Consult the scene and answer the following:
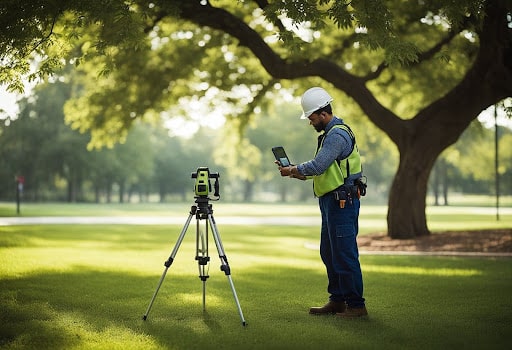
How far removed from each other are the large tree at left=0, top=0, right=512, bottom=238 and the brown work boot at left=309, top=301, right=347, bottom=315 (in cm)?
446

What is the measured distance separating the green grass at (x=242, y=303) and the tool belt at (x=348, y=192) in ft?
4.28

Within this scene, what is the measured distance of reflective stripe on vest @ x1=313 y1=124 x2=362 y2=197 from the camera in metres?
6.57

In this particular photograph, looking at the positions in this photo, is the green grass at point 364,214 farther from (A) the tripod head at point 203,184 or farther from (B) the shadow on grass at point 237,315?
(A) the tripod head at point 203,184

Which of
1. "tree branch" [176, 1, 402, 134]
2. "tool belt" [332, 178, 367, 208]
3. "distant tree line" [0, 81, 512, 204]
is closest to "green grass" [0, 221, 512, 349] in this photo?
"tool belt" [332, 178, 367, 208]

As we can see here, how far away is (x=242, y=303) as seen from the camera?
7.66 metres

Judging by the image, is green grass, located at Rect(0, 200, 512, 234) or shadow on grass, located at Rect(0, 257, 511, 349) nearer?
shadow on grass, located at Rect(0, 257, 511, 349)

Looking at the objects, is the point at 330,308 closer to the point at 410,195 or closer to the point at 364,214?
the point at 410,195

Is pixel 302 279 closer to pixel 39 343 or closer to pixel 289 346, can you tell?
pixel 289 346

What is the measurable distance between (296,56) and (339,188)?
10.3 metres

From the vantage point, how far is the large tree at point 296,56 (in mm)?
9648

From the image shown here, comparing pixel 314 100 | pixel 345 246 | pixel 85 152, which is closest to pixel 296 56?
pixel 314 100

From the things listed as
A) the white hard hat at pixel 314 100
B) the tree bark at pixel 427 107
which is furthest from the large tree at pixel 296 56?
the white hard hat at pixel 314 100

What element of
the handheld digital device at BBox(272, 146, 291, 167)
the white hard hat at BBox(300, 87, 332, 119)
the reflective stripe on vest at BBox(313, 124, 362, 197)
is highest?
the white hard hat at BBox(300, 87, 332, 119)

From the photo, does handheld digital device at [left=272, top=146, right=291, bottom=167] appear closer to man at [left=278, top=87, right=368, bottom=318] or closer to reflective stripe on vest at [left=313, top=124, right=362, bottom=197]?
man at [left=278, top=87, right=368, bottom=318]
